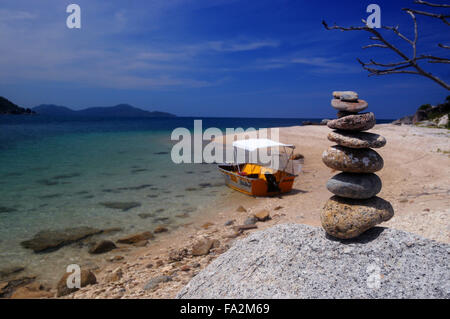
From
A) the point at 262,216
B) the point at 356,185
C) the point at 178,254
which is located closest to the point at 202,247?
the point at 178,254

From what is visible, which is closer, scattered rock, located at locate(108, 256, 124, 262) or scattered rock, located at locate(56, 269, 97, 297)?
scattered rock, located at locate(56, 269, 97, 297)

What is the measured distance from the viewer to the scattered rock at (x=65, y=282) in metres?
7.31

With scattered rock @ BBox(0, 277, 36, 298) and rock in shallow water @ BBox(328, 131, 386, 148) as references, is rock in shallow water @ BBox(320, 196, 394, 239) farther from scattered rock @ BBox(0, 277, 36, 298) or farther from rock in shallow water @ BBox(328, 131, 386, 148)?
scattered rock @ BBox(0, 277, 36, 298)

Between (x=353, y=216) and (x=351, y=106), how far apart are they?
2432 mm

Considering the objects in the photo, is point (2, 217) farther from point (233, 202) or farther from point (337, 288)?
point (337, 288)

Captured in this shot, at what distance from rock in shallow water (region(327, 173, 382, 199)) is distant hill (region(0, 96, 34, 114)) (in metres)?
223

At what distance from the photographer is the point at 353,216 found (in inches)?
231

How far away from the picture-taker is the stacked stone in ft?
19.3

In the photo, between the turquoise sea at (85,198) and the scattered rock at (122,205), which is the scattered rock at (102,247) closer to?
the turquoise sea at (85,198)

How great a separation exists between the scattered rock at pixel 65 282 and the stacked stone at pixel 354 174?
21.9 feet

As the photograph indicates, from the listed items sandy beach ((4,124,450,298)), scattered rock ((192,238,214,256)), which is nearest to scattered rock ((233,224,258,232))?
sandy beach ((4,124,450,298))

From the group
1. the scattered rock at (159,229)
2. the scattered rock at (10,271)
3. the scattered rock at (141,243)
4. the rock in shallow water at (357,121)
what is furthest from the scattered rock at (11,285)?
the rock in shallow water at (357,121)

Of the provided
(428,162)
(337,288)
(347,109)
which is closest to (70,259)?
(337,288)

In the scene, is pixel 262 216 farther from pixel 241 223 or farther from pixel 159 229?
pixel 159 229
